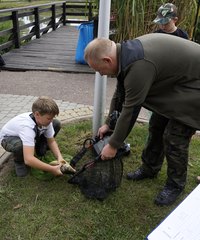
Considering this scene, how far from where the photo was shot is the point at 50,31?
1225cm

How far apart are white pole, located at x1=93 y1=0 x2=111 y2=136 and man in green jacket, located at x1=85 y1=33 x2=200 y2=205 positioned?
543 mm

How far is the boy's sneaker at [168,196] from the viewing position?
106 inches

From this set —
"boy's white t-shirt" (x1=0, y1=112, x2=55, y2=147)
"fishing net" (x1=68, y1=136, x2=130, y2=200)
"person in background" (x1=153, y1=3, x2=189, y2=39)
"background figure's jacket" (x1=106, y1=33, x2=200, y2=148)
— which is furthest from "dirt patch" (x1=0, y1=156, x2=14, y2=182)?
"person in background" (x1=153, y1=3, x2=189, y2=39)

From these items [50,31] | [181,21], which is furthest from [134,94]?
[50,31]

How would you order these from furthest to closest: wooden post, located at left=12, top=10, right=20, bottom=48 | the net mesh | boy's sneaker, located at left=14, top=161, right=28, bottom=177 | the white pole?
wooden post, located at left=12, top=10, right=20, bottom=48 → boy's sneaker, located at left=14, top=161, right=28, bottom=177 → the white pole → the net mesh

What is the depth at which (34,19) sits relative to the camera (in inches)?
414

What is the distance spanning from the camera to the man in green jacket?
196 cm

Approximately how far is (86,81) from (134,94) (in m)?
4.24

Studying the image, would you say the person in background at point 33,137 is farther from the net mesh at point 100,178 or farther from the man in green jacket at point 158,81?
the man in green jacket at point 158,81

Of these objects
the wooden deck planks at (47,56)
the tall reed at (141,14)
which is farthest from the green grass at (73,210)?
the wooden deck planks at (47,56)

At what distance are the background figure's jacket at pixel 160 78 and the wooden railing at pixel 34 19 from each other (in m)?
4.40

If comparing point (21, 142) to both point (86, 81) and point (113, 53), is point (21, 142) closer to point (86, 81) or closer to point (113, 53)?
point (113, 53)

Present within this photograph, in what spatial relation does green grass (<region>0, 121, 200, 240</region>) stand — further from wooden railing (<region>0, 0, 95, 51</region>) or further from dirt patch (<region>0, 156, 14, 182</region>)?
wooden railing (<region>0, 0, 95, 51</region>)

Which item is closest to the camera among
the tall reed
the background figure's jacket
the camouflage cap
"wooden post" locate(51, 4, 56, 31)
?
the background figure's jacket
